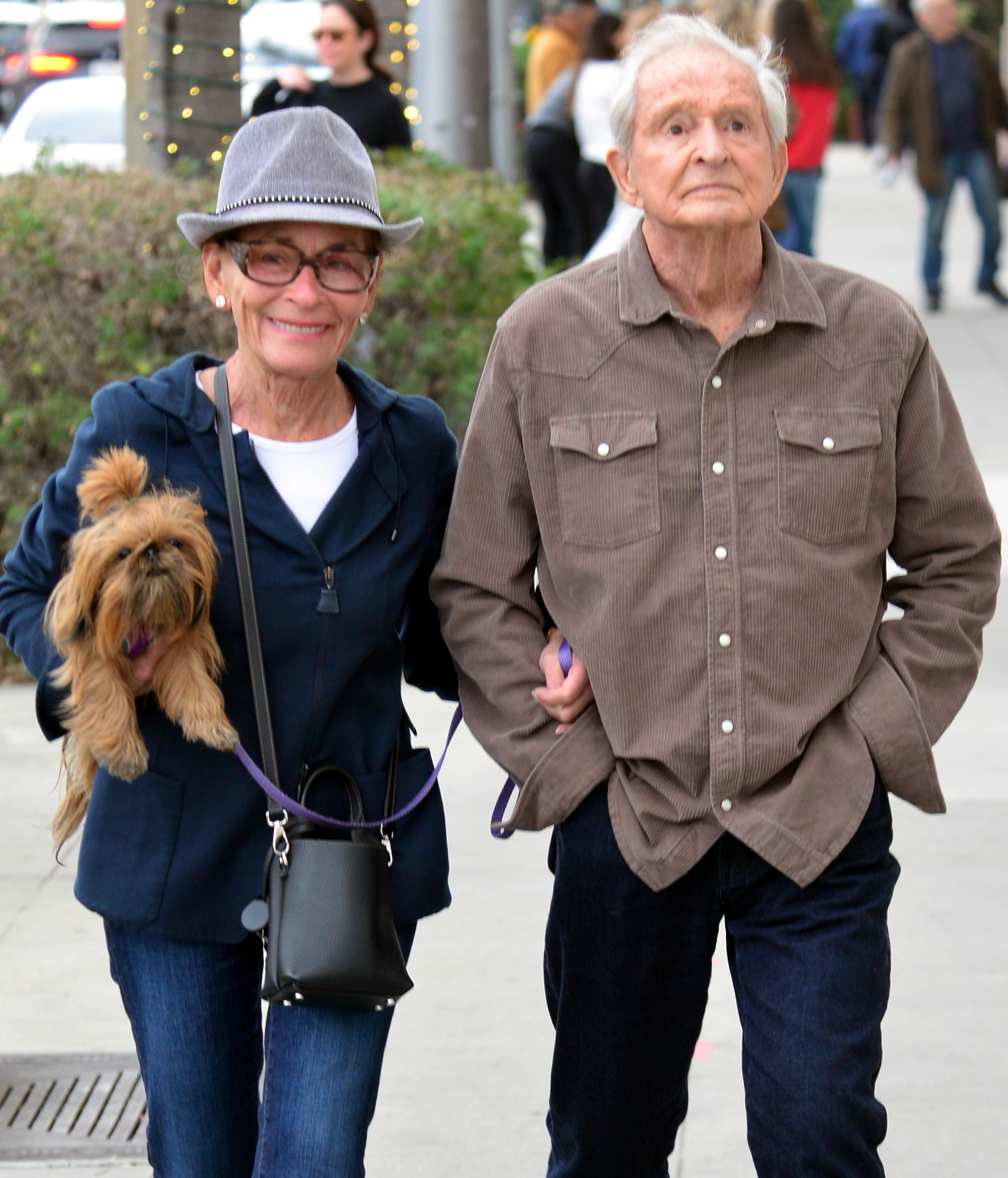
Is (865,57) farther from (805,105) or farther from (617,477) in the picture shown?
(617,477)

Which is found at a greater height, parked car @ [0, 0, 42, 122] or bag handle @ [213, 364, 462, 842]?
bag handle @ [213, 364, 462, 842]

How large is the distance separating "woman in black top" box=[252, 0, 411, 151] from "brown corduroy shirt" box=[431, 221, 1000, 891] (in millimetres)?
6449

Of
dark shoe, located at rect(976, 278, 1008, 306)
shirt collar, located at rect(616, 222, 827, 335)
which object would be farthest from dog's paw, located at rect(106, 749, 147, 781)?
dark shoe, located at rect(976, 278, 1008, 306)

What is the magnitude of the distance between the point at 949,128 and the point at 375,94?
20.0 ft

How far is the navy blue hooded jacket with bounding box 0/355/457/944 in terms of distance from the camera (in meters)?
2.56

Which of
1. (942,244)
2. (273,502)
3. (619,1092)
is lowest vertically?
(942,244)

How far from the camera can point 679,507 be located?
2.60m

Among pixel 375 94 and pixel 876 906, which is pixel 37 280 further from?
pixel 876 906

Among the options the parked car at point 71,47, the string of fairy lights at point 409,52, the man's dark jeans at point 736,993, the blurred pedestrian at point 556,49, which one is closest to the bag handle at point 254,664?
the man's dark jeans at point 736,993

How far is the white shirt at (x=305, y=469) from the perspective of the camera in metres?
2.62

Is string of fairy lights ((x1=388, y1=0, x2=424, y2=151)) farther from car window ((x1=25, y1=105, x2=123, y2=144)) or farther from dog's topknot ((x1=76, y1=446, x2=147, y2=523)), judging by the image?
dog's topknot ((x1=76, y1=446, x2=147, y2=523))

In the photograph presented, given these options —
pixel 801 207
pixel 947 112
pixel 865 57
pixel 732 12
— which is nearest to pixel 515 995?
pixel 732 12

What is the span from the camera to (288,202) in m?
2.54

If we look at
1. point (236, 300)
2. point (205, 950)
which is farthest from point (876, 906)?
point (236, 300)
